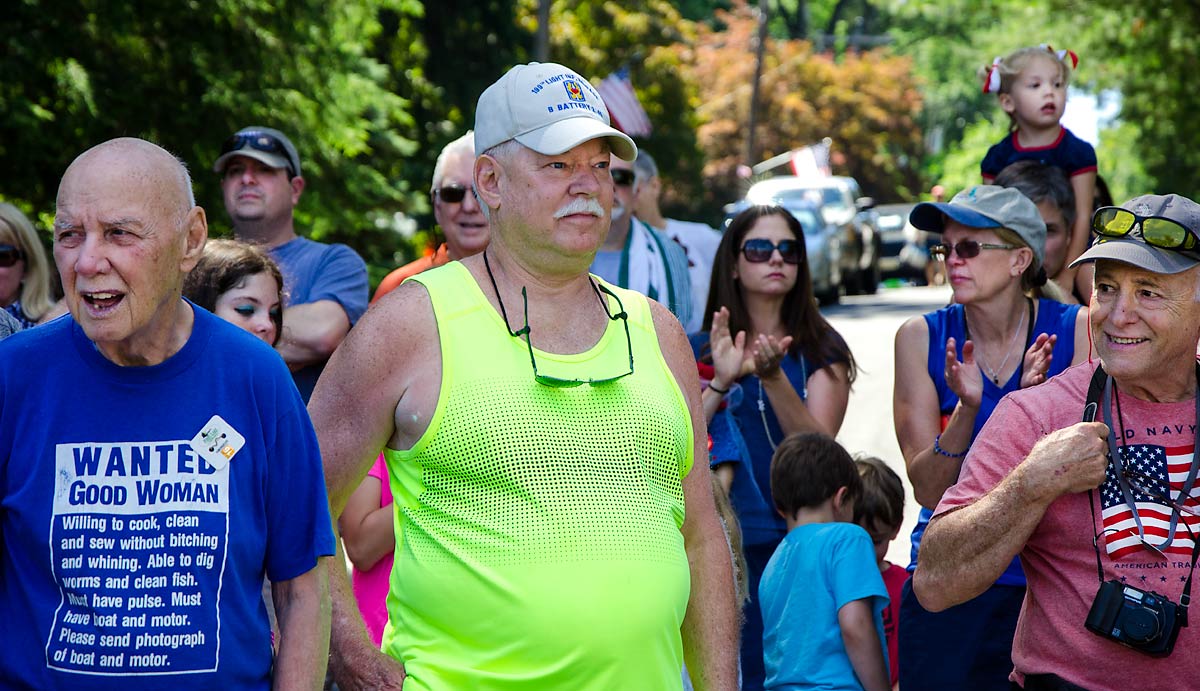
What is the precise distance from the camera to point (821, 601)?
5.00 m

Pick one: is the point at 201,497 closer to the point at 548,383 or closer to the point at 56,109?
the point at 548,383

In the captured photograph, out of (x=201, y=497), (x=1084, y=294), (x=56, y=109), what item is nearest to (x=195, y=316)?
(x=201, y=497)

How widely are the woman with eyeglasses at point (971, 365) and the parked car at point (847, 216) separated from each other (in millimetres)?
23279

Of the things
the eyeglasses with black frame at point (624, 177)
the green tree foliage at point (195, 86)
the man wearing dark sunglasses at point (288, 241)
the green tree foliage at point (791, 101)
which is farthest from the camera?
the green tree foliage at point (791, 101)

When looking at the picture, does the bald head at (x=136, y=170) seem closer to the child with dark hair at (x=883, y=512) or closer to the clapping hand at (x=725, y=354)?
the clapping hand at (x=725, y=354)

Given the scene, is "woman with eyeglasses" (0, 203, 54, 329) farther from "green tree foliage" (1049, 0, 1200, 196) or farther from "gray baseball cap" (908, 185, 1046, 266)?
"green tree foliage" (1049, 0, 1200, 196)

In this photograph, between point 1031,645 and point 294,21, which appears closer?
point 1031,645

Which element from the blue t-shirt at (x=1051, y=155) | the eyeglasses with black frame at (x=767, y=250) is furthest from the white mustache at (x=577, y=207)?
the blue t-shirt at (x=1051, y=155)

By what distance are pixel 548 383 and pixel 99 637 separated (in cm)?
102

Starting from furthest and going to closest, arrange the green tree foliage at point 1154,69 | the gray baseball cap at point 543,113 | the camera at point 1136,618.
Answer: the green tree foliage at point 1154,69
the camera at point 1136,618
the gray baseball cap at point 543,113

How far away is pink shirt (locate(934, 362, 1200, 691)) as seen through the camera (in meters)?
3.54

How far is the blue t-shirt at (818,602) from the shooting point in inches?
195

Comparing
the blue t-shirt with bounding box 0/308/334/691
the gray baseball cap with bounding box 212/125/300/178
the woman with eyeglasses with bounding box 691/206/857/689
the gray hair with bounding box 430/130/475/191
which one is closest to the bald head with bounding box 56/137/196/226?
the blue t-shirt with bounding box 0/308/334/691

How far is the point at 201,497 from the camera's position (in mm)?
2947
